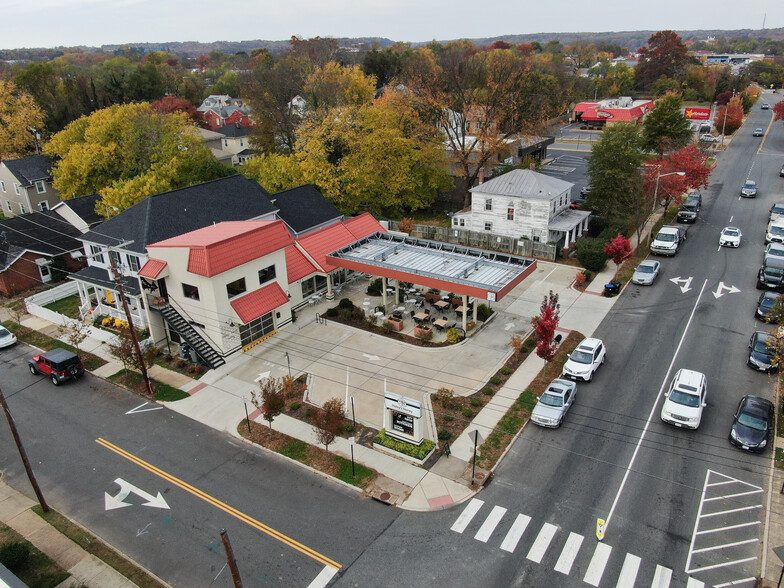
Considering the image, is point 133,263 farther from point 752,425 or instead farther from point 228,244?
point 752,425

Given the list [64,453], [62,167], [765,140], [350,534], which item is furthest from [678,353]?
[765,140]

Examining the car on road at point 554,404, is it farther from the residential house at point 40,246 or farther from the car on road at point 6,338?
the residential house at point 40,246

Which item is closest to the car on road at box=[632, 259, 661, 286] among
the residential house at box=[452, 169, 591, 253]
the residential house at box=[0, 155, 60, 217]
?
the residential house at box=[452, 169, 591, 253]

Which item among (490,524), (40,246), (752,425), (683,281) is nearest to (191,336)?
(490,524)

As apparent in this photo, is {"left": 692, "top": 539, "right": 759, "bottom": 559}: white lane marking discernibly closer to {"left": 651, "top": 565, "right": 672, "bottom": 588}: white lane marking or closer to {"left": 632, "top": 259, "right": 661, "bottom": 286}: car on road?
{"left": 651, "top": 565, "right": 672, "bottom": 588}: white lane marking

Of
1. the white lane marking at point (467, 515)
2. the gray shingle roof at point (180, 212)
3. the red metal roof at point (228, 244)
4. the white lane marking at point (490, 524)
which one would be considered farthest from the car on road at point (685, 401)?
the gray shingle roof at point (180, 212)
